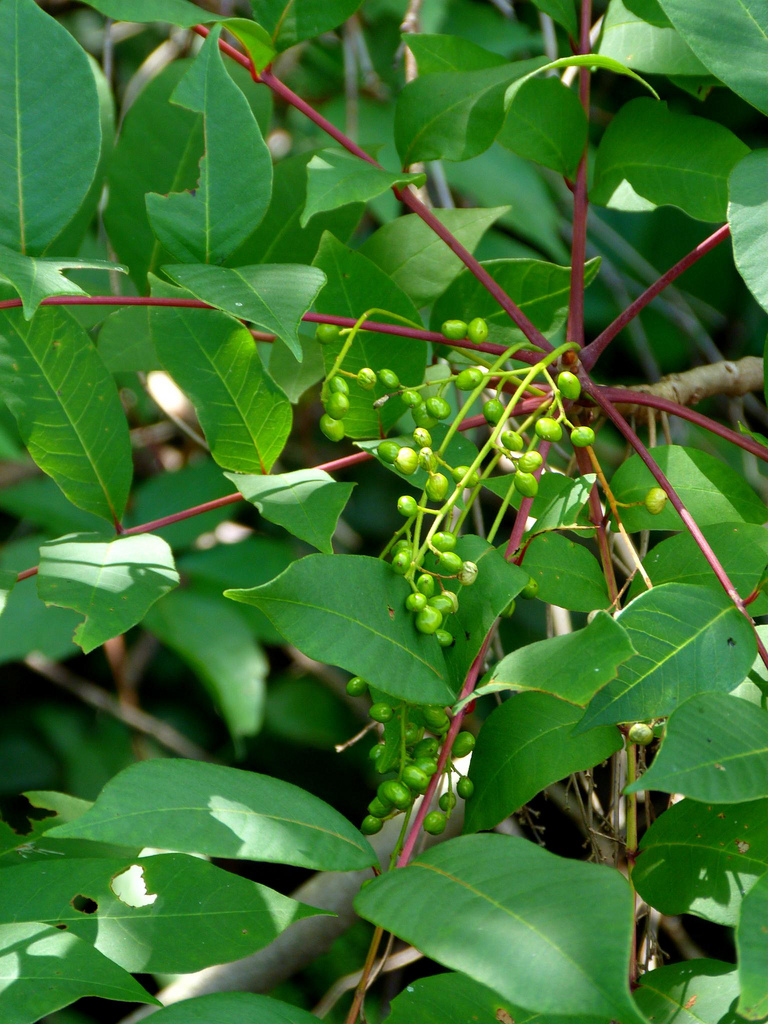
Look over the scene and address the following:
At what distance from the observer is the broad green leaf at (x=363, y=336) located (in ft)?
2.31

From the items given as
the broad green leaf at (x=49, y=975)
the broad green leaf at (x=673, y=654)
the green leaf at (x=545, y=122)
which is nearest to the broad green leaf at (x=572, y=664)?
the broad green leaf at (x=673, y=654)

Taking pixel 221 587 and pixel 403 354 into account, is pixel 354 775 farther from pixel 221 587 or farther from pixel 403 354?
pixel 403 354

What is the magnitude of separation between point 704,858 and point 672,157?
1.76 ft

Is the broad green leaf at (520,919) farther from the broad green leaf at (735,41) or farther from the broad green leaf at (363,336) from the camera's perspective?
the broad green leaf at (735,41)

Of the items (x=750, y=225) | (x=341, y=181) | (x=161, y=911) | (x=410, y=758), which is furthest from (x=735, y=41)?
(x=161, y=911)

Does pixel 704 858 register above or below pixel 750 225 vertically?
below

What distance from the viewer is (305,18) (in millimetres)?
701

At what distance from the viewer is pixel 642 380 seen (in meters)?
1.88

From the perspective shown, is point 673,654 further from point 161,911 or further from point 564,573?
point 161,911

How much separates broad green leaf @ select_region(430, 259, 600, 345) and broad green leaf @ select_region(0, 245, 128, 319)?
350mm

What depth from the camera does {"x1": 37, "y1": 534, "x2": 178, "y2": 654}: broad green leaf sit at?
1.96 ft

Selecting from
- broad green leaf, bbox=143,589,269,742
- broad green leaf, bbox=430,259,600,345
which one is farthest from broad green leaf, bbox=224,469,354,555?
broad green leaf, bbox=143,589,269,742

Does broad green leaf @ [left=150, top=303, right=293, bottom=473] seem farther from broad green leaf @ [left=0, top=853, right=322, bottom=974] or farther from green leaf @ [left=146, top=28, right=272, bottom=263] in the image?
broad green leaf @ [left=0, top=853, right=322, bottom=974]

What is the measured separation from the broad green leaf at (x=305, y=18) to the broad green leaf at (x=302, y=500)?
1.09 feet
